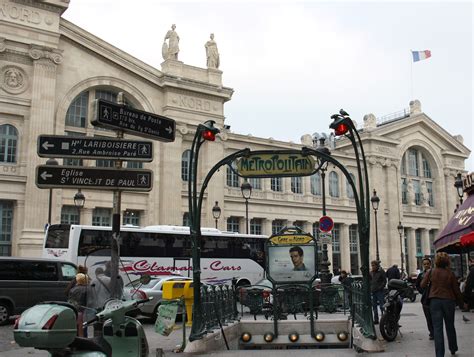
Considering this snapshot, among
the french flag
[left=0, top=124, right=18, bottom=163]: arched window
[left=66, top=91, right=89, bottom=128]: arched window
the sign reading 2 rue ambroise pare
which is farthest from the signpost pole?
the french flag

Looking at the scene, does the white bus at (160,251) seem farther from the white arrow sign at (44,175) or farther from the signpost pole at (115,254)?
the white arrow sign at (44,175)

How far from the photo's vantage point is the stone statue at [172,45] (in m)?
41.1

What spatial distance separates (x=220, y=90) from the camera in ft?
140

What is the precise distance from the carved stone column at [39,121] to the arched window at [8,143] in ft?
3.42

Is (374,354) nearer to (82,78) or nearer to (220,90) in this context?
(82,78)

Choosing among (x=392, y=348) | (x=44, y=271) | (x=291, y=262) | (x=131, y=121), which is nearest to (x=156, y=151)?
(x=44, y=271)

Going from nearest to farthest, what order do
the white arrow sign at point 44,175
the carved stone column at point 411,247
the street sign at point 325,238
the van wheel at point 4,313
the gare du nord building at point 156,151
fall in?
the white arrow sign at point 44,175, the van wheel at point 4,313, the street sign at point 325,238, the gare du nord building at point 156,151, the carved stone column at point 411,247

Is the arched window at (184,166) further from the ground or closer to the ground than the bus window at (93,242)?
further from the ground

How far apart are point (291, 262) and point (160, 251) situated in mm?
11118

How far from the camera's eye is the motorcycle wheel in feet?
37.7

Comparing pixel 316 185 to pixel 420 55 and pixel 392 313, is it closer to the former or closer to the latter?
pixel 420 55

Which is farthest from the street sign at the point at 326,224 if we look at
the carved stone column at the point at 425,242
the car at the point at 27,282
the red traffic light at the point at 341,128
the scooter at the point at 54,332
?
the carved stone column at the point at 425,242

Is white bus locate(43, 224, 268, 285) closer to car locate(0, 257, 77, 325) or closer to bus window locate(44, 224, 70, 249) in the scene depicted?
bus window locate(44, 224, 70, 249)

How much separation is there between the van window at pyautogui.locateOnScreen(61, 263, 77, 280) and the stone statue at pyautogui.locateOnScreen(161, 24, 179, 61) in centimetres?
2504
